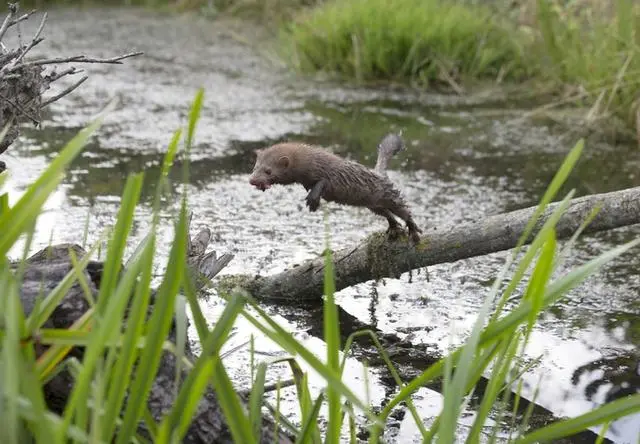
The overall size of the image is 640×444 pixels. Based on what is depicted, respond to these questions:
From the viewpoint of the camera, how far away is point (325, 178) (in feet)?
11.0

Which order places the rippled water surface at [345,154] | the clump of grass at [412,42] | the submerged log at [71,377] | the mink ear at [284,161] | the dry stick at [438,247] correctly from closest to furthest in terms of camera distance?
the submerged log at [71,377]
the mink ear at [284,161]
the dry stick at [438,247]
the rippled water surface at [345,154]
the clump of grass at [412,42]

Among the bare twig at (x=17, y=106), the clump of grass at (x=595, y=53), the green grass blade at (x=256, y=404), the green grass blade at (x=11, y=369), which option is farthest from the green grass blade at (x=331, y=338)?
the clump of grass at (x=595, y=53)

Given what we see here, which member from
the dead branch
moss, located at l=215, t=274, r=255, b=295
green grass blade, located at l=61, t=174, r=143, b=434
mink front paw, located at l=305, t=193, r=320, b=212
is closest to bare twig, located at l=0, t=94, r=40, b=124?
the dead branch

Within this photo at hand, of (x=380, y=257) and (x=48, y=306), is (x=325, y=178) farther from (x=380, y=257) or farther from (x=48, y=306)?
(x=48, y=306)

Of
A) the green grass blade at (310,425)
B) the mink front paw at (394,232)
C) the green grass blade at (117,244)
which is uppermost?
the green grass blade at (117,244)

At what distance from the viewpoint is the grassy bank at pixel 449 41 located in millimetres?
7613

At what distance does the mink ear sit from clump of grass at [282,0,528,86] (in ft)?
16.2

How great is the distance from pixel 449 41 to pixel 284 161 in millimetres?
5176

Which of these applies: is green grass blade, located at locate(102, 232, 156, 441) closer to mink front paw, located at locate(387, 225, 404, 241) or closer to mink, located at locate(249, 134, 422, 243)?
mink, located at locate(249, 134, 422, 243)

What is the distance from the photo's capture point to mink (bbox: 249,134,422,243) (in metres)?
3.29

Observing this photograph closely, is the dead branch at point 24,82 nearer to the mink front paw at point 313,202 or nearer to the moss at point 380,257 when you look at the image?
the mink front paw at point 313,202

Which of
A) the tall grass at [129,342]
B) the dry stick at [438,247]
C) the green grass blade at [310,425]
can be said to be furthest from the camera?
the dry stick at [438,247]

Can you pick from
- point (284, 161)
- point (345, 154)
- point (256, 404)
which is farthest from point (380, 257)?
point (345, 154)

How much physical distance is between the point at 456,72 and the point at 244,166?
9.26ft
